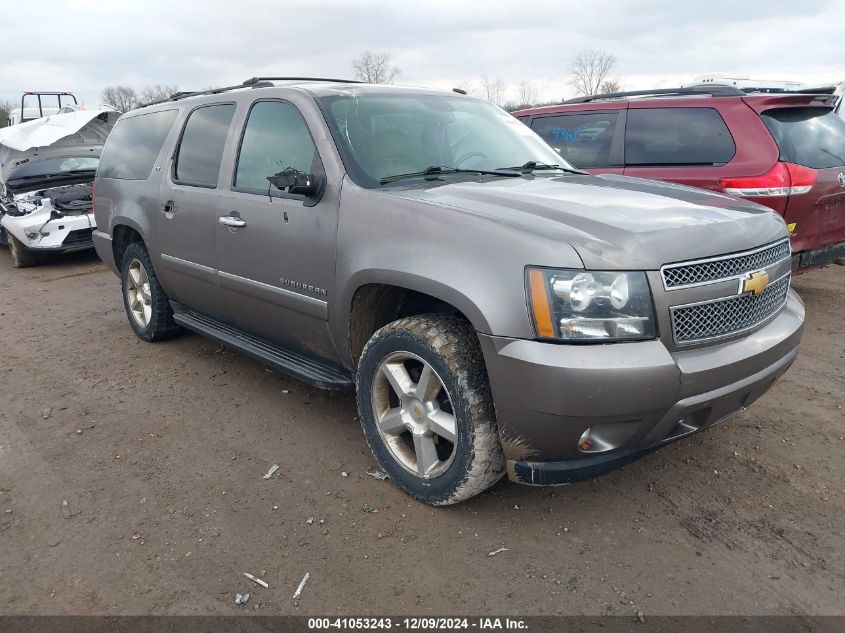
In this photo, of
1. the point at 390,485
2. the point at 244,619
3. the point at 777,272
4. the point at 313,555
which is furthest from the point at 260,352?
the point at 777,272

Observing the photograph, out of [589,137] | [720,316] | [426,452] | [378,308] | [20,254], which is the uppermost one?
[589,137]

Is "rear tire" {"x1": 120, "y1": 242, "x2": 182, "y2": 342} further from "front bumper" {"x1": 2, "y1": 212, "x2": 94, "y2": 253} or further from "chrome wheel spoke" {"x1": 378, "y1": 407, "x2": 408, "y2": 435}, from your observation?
"front bumper" {"x1": 2, "y1": 212, "x2": 94, "y2": 253}

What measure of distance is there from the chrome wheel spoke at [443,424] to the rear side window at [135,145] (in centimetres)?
311

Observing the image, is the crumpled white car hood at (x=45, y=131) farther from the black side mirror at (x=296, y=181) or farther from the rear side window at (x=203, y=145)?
the black side mirror at (x=296, y=181)

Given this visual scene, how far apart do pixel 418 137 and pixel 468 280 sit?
1282mm

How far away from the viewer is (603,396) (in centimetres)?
223

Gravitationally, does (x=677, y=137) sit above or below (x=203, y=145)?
above

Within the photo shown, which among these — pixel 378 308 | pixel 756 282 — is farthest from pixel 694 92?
pixel 378 308

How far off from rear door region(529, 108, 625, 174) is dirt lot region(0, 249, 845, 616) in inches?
103

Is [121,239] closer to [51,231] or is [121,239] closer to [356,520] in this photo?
[356,520]

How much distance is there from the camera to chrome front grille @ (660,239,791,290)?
2338 mm

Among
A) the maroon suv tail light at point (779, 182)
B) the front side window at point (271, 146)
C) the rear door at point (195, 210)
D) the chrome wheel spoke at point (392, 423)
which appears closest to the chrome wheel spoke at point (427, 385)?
the chrome wheel spoke at point (392, 423)

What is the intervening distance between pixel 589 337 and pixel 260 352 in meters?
2.15

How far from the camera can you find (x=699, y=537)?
2617mm
